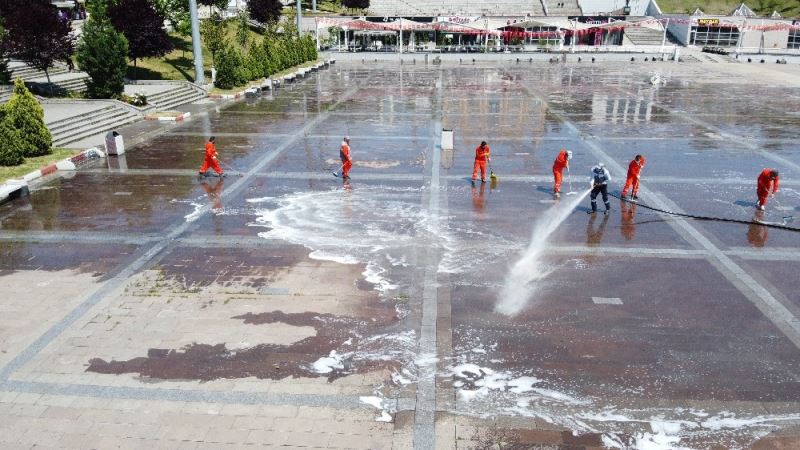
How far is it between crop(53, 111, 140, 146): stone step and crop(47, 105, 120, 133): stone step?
317 mm

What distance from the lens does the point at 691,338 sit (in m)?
8.58

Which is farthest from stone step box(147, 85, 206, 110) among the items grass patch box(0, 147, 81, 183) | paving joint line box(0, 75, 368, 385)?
paving joint line box(0, 75, 368, 385)

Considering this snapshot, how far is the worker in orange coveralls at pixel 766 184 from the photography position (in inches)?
543

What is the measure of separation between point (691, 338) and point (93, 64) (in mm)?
28093

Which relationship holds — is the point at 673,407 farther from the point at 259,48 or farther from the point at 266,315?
the point at 259,48

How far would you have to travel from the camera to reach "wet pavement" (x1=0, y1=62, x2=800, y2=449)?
23.0 ft

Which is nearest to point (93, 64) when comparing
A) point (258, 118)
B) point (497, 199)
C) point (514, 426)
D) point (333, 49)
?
point (258, 118)

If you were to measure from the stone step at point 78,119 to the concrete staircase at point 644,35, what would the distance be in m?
60.4

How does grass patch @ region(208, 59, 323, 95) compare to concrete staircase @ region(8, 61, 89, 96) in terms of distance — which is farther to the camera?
grass patch @ region(208, 59, 323, 95)

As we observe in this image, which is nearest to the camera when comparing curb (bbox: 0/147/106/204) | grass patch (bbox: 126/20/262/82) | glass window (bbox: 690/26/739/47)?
curb (bbox: 0/147/106/204)

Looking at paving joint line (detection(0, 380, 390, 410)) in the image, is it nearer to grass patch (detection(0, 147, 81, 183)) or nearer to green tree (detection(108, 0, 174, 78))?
grass patch (detection(0, 147, 81, 183))

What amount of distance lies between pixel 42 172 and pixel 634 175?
16.7 meters

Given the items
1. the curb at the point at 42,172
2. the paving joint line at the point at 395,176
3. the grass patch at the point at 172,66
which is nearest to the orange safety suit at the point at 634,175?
the paving joint line at the point at 395,176

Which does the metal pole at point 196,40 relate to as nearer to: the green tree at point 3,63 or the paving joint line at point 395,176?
the green tree at point 3,63
